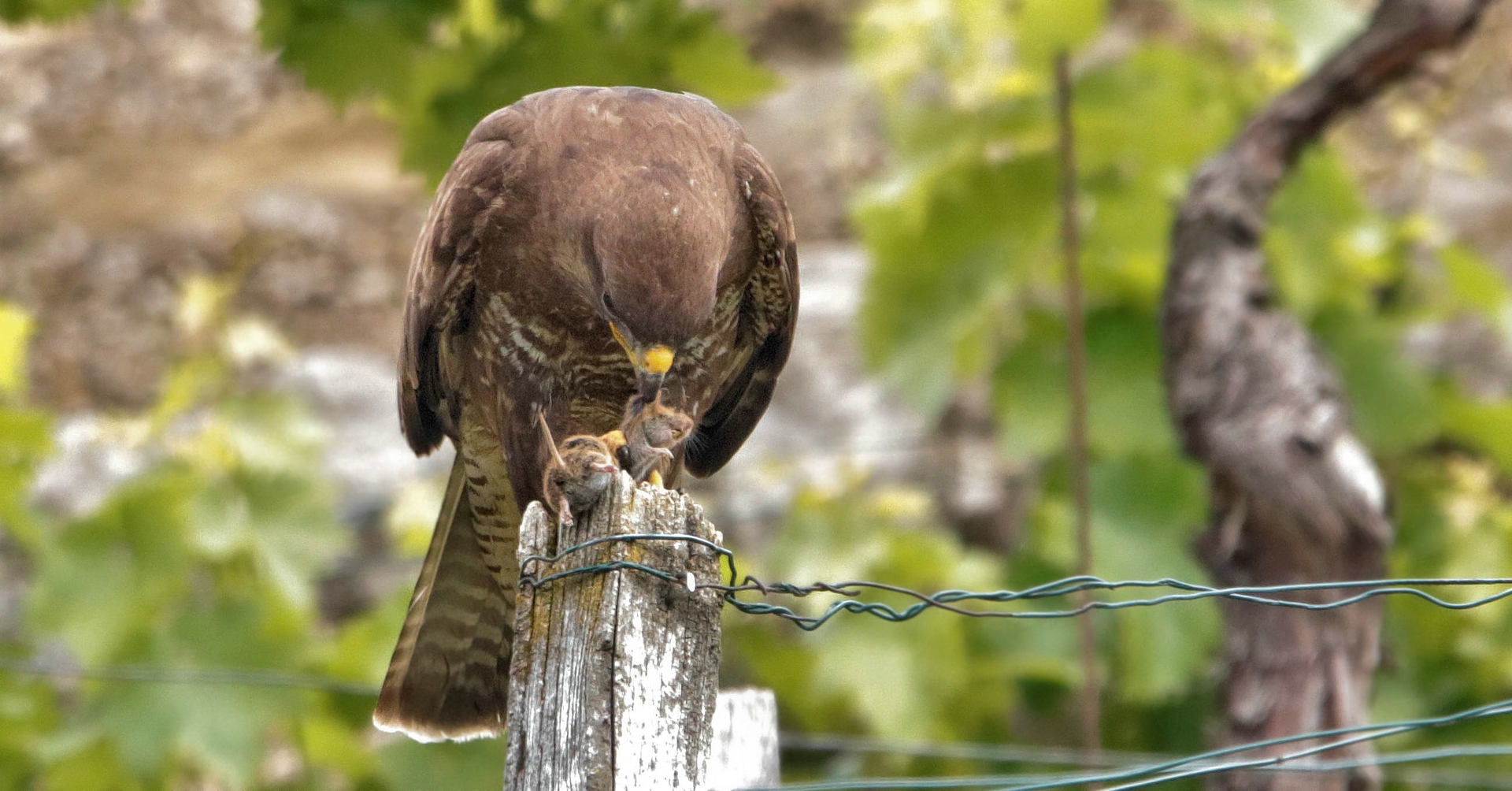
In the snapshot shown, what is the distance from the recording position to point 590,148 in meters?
2.77

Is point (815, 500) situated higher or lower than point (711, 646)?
higher

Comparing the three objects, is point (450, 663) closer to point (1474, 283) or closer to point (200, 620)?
point (200, 620)

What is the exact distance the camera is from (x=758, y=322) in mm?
3094

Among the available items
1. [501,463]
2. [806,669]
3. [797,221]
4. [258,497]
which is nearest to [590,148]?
[501,463]

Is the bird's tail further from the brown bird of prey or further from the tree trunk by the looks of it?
the tree trunk

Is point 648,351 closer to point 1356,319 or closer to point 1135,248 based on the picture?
point 1135,248

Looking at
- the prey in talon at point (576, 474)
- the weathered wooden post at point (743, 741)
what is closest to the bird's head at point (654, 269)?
the prey in talon at point (576, 474)

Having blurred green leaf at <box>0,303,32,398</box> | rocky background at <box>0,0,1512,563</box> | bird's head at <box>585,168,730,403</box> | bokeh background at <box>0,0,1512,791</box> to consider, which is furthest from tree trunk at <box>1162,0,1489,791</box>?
blurred green leaf at <box>0,303,32,398</box>

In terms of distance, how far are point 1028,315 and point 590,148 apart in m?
2.53

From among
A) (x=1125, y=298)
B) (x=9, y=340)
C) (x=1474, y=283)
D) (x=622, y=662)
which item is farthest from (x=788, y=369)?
(x=622, y=662)

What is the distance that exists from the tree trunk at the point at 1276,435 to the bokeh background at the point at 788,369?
7.0 inches

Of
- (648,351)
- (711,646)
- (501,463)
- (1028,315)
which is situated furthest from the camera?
(1028,315)

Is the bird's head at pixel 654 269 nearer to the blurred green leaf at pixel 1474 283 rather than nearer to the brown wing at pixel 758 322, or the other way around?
the brown wing at pixel 758 322

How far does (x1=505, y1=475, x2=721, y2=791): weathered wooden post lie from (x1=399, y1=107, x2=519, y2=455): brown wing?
1.04 meters
